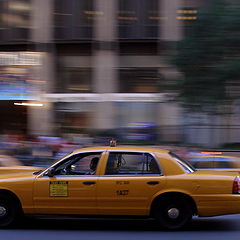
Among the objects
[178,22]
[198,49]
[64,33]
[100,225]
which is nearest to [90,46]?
[64,33]

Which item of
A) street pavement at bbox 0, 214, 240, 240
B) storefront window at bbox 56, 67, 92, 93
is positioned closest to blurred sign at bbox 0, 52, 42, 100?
storefront window at bbox 56, 67, 92, 93

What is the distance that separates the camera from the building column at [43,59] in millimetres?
24594

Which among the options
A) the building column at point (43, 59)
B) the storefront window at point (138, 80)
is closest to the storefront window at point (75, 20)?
the building column at point (43, 59)

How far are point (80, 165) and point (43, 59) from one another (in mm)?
17624

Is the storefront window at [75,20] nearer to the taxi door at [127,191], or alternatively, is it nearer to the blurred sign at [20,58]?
the blurred sign at [20,58]

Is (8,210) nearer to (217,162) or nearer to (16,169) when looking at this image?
(16,169)

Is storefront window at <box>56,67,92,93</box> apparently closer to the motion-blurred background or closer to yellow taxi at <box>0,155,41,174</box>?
the motion-blurred background

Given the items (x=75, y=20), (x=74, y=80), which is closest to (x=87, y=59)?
(x=74, y=80)

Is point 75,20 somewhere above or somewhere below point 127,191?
above

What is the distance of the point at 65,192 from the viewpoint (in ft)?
25.5

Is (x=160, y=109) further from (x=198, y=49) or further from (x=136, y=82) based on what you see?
(x=198, y=49)

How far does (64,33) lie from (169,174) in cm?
1811

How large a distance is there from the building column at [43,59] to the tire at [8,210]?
16.6m

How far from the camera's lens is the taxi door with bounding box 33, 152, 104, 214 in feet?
25.4
